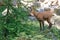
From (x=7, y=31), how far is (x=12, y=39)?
0.35m

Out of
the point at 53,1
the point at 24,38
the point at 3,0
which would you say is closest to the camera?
the point at 24,38

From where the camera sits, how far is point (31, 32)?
17.1 feet

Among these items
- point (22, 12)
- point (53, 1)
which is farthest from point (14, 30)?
point (53, 1)

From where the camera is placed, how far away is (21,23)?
5184 millimetres

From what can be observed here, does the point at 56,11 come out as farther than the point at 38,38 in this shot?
Yes

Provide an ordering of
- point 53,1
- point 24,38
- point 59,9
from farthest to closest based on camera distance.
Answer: point 53,1 < point 59,9 < point 24,38

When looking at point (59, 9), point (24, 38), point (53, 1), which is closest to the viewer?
point (24, 38)

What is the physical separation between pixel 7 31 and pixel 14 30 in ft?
0.56

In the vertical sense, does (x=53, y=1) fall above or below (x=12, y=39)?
below

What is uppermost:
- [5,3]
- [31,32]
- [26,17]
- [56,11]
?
[5,3]

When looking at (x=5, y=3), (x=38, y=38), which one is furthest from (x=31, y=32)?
(x=5, y=3)

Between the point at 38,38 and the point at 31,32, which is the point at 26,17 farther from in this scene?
the point at 38,38

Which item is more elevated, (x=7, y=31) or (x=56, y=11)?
(x=7, y=31)

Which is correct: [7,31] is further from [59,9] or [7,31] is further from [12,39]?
[59,9]
